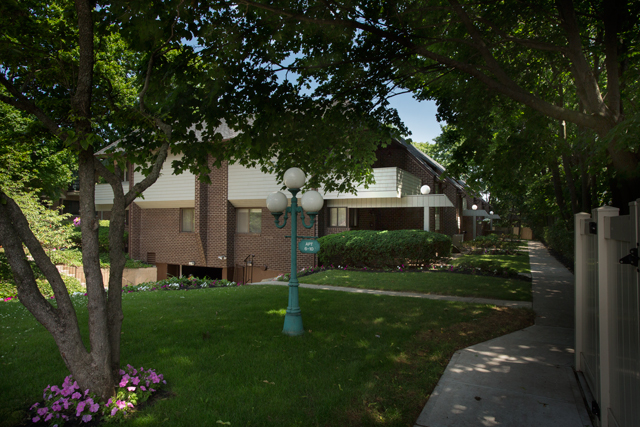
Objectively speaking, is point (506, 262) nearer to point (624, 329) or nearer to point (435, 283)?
point (435, 283)

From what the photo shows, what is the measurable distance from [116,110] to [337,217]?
1309 cm

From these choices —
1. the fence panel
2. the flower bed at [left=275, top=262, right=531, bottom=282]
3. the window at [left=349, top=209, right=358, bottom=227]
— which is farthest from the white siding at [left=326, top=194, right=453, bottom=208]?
the fence panel

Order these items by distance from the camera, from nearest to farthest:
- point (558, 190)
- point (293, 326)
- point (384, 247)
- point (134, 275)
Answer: point (293, 326)
point (384, 247)
point (558, 190)
point (134, 275)

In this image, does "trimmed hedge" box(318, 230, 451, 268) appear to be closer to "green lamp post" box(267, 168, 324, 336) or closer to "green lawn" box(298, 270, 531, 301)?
"green lawn" box(298, 270, 531, 301)

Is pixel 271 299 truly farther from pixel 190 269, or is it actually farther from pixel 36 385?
pixel 190 269

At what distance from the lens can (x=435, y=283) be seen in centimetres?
1130

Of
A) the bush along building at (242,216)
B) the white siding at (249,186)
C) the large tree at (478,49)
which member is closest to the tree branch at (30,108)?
the large tree at (478,49)

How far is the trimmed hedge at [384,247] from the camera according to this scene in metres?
14.5

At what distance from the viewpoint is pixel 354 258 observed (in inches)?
595

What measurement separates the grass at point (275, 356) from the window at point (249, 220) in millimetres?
9525

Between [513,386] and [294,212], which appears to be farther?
[294,212]

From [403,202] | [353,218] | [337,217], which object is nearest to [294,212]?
[403,202]

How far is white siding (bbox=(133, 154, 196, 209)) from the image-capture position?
18.7 meters

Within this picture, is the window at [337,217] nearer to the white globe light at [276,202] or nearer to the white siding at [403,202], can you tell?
the white siding at [403,202]
